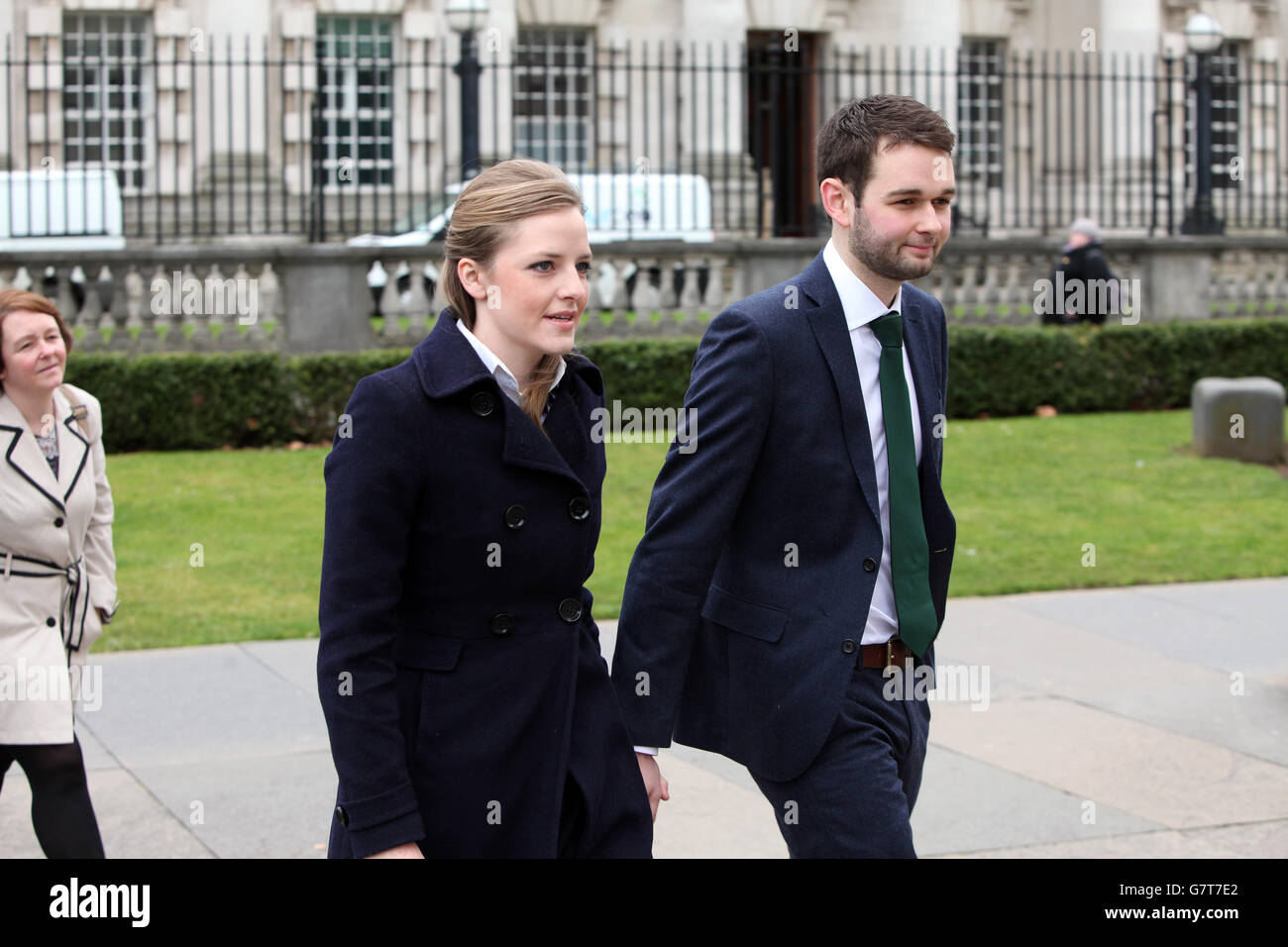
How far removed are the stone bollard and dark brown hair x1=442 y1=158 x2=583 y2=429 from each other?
1141 cm

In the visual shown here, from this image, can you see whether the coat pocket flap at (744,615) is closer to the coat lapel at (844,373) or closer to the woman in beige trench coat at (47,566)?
the coat lapel at (844,373)

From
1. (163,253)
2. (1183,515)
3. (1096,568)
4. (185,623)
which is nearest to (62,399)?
(185,623)

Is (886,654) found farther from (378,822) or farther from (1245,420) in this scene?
(1245,420)

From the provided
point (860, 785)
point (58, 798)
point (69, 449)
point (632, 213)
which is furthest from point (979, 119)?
point (860, 785)

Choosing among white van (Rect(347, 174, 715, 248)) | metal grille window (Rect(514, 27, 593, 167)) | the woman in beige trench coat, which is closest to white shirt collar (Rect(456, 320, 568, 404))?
the woman in beige trench coat

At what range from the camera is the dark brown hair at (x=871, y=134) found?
11.1 ft

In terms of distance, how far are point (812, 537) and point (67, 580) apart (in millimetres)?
2554

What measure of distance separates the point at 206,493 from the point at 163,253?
351cm

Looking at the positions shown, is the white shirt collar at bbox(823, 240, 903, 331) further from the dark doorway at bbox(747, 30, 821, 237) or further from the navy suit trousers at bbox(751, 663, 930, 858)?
the dark doorway at bbox(747, 30, 821, 237)

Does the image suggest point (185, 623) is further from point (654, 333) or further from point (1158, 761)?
point (654, 333)

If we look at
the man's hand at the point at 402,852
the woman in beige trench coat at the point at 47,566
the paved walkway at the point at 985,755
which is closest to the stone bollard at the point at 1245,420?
the paved walkway at the point at 985,755

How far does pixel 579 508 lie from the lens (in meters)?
3.04

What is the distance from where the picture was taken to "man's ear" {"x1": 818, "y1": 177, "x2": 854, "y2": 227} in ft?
11.4

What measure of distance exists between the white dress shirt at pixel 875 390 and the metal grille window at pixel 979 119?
25013mm
